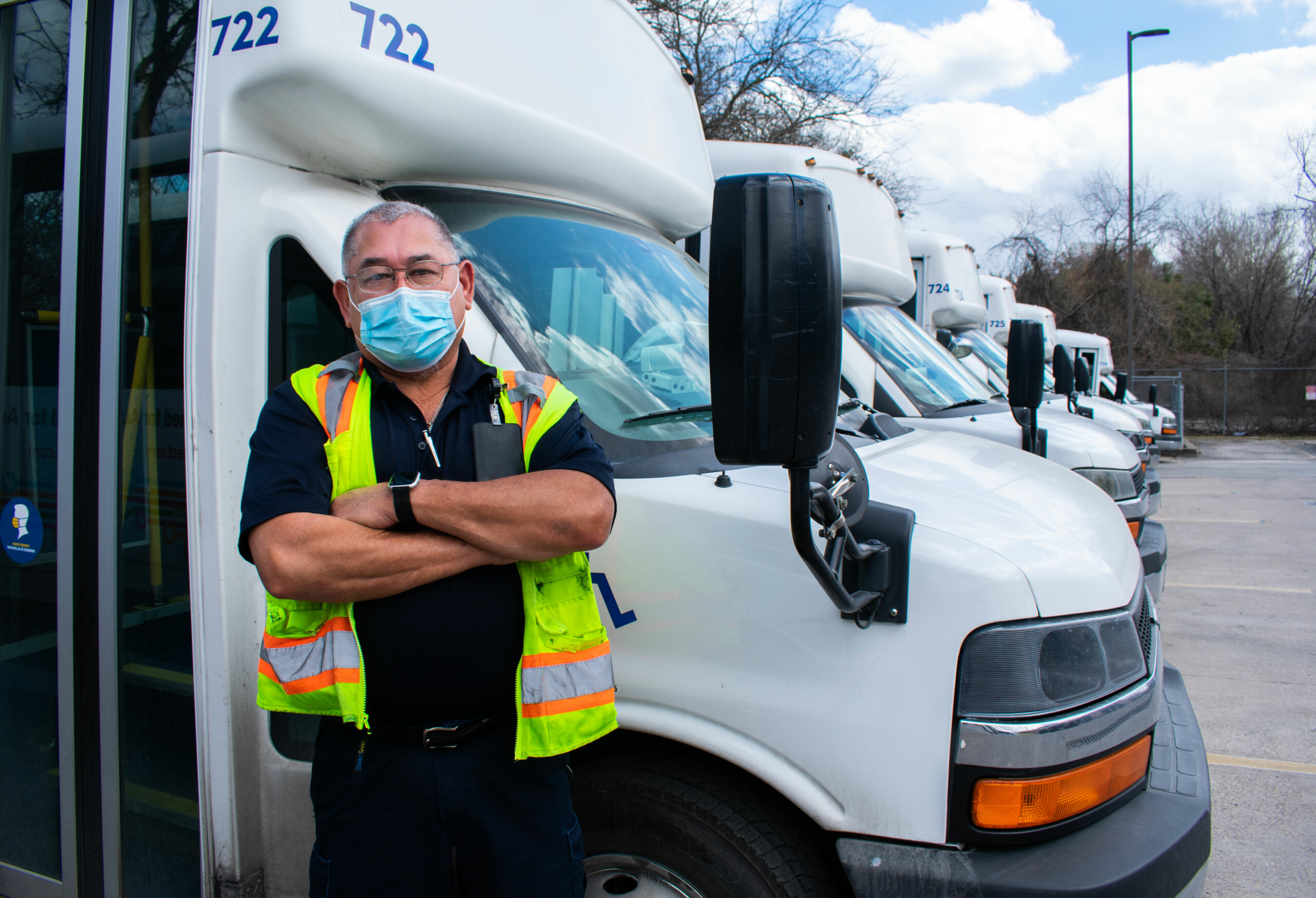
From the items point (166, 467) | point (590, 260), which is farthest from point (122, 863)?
point (590, 260)

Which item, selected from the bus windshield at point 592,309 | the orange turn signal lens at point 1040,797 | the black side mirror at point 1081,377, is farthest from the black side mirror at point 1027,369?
the black side mirror at point 1081,377

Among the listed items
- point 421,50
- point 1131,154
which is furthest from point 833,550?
point 1131,154

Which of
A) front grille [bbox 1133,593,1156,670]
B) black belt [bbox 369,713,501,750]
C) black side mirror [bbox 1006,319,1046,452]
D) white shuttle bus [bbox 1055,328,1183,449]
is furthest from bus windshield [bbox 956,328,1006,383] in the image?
black belt [bbox 369,713,501,750]

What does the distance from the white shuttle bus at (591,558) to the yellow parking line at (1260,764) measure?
220 centimetres

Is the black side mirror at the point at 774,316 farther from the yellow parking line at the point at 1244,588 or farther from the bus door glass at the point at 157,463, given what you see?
the yellow parking line at the point at 1244,588

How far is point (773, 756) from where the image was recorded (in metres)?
1.84

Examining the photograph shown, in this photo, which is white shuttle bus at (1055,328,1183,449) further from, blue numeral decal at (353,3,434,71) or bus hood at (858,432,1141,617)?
blue numeral decal at (353,3,434,71)

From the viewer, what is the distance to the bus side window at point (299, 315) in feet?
7.04

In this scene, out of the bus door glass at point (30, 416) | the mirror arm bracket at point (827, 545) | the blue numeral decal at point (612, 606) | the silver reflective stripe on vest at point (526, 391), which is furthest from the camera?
the bus door glass at point (30, 416)

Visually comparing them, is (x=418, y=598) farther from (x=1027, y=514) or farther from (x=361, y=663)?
(x=1027, y=514)

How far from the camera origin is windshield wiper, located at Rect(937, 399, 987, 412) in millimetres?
5926

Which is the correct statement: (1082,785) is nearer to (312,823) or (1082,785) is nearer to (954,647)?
(954,647)

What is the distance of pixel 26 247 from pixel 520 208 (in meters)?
1.29

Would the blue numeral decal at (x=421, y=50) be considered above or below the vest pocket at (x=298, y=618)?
above
